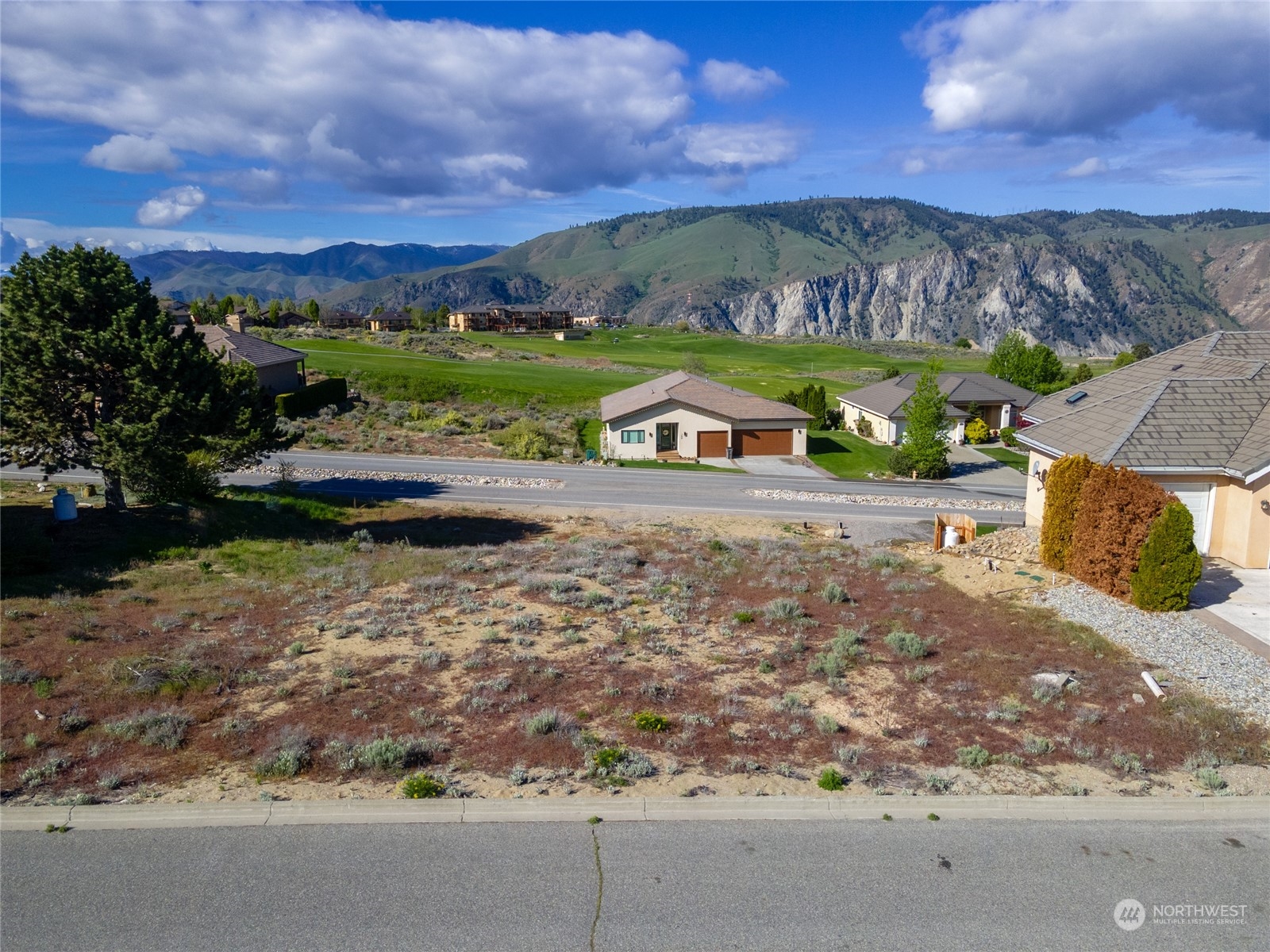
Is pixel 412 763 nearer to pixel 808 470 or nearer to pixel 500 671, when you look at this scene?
pixel 500 671

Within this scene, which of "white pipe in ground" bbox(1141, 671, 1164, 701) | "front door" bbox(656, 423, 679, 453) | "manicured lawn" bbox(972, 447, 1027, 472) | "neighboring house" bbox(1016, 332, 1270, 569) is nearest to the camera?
"white pipe in ground" bbox(1141, 671, 1164, 701)

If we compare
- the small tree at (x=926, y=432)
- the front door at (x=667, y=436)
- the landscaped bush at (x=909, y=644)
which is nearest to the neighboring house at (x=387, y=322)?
the front door at (x=667, y=436)

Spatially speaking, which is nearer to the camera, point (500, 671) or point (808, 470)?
point (500, 671)

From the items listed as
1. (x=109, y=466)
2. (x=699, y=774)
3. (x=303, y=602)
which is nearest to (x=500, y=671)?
(x=699, y=774)

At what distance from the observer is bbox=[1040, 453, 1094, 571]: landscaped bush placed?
24.3 meters

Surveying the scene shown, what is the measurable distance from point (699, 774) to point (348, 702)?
7.11 meters

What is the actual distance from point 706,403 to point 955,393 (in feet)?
81.4

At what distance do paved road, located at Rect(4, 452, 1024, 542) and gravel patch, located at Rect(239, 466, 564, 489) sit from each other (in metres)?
0.55

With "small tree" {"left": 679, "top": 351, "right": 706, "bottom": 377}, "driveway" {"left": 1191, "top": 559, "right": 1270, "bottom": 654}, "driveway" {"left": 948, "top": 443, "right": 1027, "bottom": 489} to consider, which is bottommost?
"driveway" {"left": 948, "top": 443, "right": 1027, "bottom": 489}

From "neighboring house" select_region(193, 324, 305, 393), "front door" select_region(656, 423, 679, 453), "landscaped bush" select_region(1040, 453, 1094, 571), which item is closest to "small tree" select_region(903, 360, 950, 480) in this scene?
"front door" select_region(656, 423, 679, 453)

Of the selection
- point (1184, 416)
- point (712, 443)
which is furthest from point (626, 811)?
point (712, 443)

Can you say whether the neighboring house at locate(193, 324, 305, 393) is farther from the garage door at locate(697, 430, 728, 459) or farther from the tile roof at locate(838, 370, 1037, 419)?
the tile roof at locate(838, 370, 1037, 419)

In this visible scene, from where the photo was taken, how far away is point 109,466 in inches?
1050

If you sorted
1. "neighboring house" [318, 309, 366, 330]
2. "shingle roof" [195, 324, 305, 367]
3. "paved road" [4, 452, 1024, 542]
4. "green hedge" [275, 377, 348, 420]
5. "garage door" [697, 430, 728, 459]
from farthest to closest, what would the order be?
1. "neighboring house" [318, 309, 366, 330]
2. "green hedge" [275, 377, 348, 420]
3. "shingle roof" [195, 324, 305, 367]
4. "garage door" [697, 430, 728, 459]
5. "paved road" [4, 452, 1024, 542]
